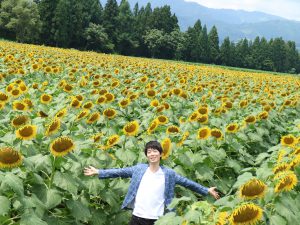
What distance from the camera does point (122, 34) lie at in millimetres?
71000

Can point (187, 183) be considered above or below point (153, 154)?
below

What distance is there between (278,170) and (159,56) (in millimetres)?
72292

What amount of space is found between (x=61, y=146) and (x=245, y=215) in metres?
1.65

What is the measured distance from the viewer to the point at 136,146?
17.5 ft

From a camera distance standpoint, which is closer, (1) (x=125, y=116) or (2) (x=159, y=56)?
(1) (x=125, y=116)

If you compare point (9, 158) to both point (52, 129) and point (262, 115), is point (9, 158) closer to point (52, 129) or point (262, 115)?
point (52, 129)

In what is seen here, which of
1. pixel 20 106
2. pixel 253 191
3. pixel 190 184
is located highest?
pixel 253 191

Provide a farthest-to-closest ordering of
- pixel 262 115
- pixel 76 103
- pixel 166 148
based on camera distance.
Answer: pixel 262 115 → pixel 76 103 → pixel 166 148

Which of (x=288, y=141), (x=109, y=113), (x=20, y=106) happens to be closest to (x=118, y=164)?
(x=109, y=113)

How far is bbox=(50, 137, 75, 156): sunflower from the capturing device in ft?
12.4

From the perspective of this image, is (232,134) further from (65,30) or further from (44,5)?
(44,5)

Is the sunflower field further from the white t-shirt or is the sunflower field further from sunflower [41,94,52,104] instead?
the white t-shirt

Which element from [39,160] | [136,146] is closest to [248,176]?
[136,146]

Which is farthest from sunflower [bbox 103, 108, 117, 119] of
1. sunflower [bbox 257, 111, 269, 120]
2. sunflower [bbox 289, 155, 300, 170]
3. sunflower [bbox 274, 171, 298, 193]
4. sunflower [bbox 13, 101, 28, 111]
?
sunflower [bbox 274, 171, 298, 193]
